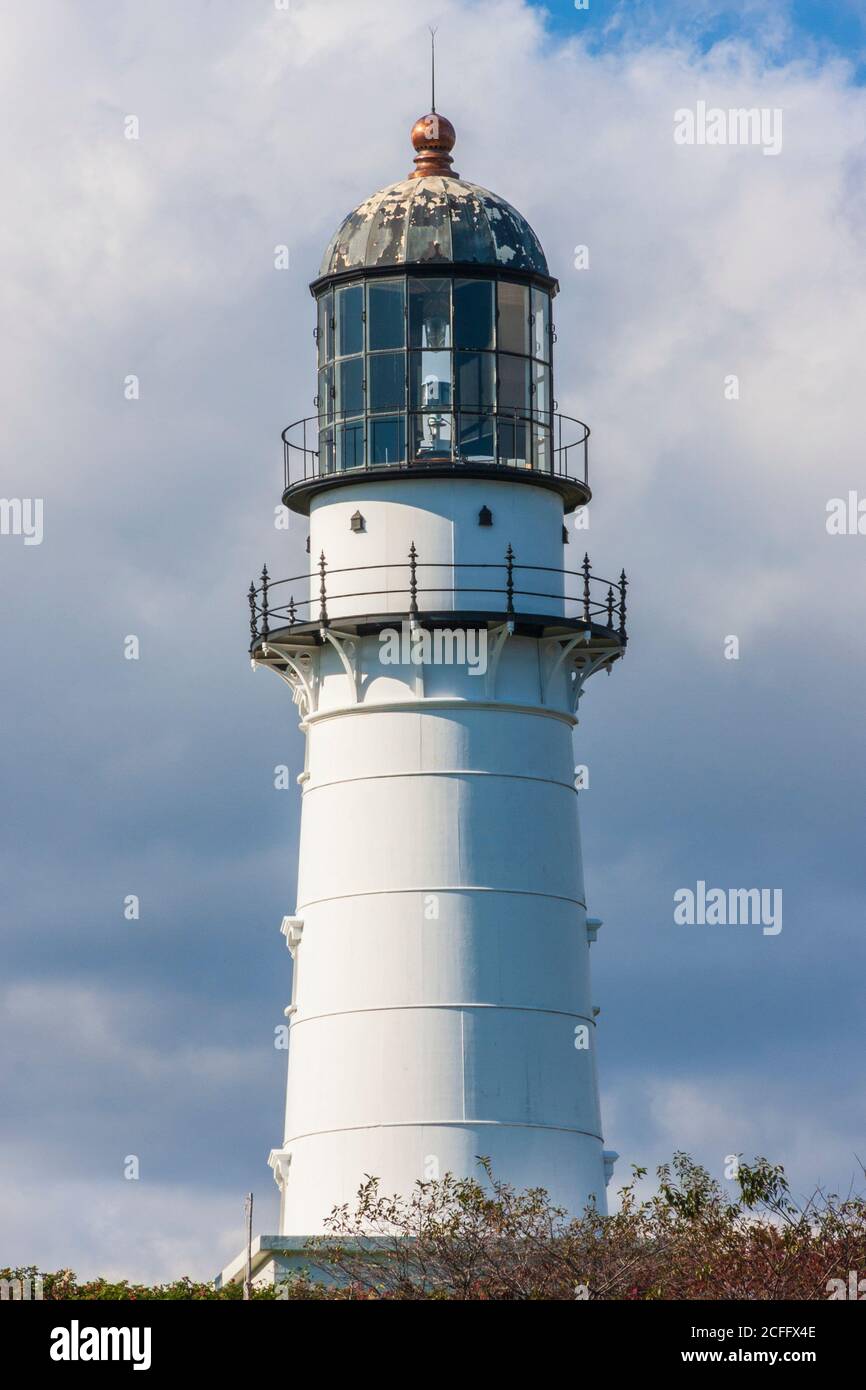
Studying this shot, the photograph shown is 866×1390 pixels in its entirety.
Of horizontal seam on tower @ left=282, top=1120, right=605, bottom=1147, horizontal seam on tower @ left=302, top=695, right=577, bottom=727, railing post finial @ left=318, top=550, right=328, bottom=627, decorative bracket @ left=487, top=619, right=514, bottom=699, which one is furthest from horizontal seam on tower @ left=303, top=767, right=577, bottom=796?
horizontal seam on tower @ left=282, top=1120, right=605, bottom=1147

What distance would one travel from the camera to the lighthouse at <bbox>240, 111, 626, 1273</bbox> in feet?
152

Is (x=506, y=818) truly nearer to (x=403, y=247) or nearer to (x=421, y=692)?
(x=421, y=692)

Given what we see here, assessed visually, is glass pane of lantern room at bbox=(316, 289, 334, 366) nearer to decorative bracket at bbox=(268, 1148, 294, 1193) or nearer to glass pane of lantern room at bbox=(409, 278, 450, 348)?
glass pane of lantern room at bbox=(409, 278, 450, 348)

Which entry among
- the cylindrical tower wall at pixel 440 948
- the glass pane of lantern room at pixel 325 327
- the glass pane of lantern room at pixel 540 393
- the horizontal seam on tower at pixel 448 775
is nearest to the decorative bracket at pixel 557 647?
the cylindrical tower wall at pixel 440 948

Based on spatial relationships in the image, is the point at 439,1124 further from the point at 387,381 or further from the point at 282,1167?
the point at 387,381

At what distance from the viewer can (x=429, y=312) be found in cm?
4812

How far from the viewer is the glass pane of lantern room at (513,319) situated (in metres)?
48.3

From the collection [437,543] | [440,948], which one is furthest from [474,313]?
[440,948]

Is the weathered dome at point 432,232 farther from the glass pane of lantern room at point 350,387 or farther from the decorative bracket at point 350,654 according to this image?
the decorative bracket at point 350,654

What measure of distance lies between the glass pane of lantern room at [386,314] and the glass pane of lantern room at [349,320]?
144mm
